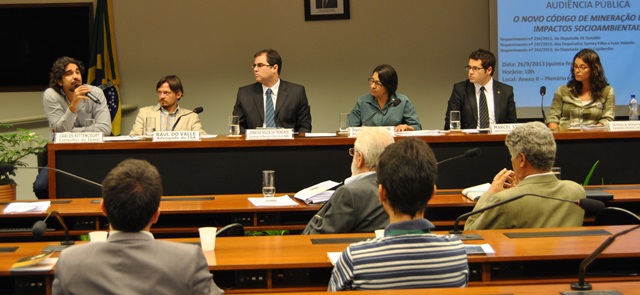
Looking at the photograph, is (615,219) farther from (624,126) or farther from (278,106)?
(278,106)

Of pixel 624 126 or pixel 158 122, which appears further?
pixel 158 122

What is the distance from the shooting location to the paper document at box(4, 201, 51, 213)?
156 inches

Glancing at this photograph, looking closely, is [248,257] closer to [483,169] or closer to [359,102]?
[483,169]

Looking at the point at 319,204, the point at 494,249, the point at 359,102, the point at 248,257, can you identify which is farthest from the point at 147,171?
the point at 359,102

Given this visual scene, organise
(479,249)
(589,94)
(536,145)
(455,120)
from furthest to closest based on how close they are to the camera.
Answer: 1. (589,94)
2. (455,120)
3. (536,145)
4. (479,249)

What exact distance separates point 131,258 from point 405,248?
2.39 ft

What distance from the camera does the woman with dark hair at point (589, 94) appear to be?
6.14 meters

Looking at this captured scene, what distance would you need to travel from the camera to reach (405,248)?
7.18 feet

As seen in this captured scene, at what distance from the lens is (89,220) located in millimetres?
4039

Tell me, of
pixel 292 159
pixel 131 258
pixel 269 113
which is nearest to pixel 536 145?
pixel 131 258

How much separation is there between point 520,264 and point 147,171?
4.79ft

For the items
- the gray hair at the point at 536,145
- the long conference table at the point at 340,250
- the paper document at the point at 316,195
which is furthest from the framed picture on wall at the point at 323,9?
the long conference table at the point at 340,250

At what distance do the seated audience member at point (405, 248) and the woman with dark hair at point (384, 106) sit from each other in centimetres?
371

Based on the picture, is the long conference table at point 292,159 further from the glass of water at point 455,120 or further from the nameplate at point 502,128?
the glass of water at point 455,120
